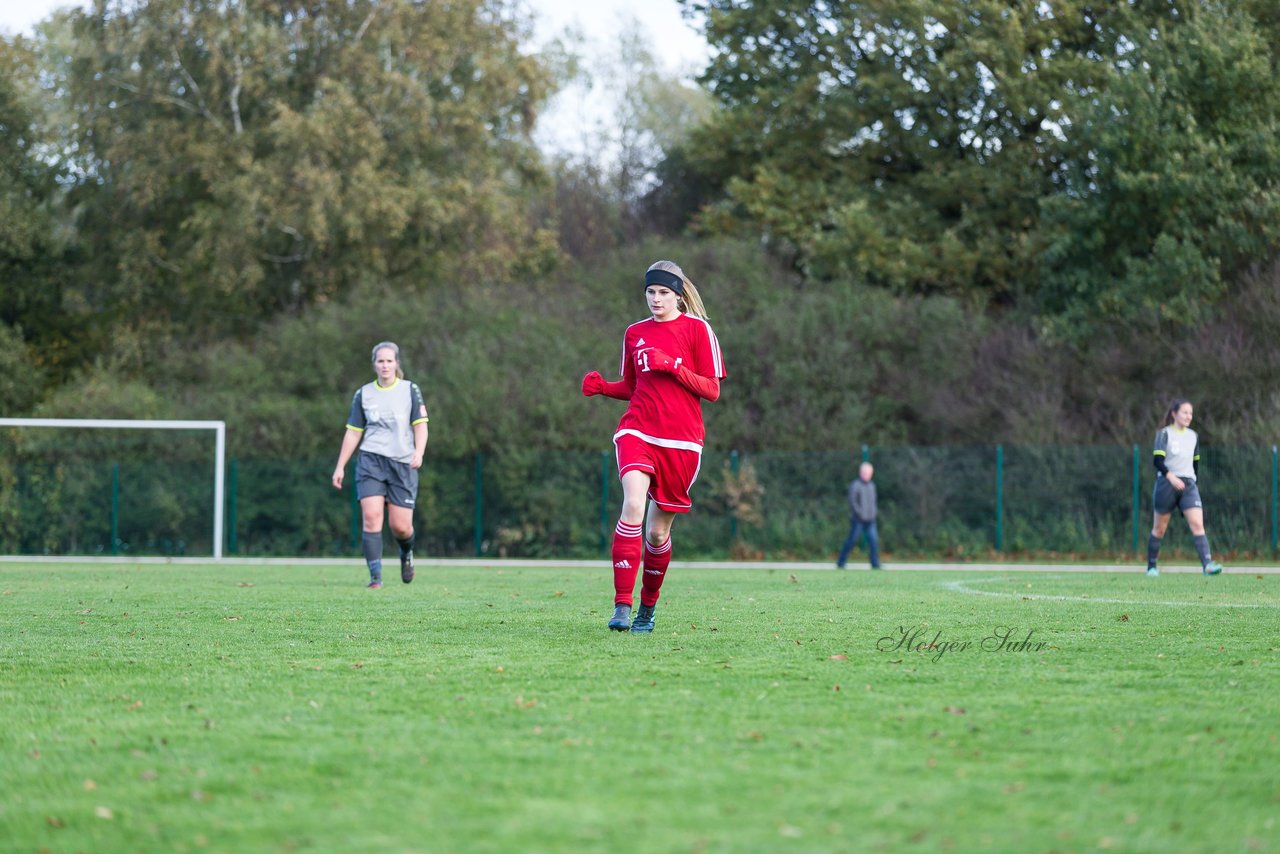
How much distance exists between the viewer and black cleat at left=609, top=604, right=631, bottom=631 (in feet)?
26.8

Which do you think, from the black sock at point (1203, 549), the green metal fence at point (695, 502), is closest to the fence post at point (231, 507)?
the green metal fence at point (695, 502)

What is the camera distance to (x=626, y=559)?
27.0ft

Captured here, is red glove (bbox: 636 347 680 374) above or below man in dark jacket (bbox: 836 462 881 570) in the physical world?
above

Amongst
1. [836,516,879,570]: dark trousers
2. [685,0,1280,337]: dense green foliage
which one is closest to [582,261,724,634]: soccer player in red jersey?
[836,516,879,570]: dark trousers

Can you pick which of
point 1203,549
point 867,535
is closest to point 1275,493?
point 867,535

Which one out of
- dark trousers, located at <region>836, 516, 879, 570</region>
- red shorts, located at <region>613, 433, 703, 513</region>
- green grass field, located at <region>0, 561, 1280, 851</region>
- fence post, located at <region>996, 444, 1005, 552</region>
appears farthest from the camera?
fence post, located at <region>996, 444, 1005, 552</region>

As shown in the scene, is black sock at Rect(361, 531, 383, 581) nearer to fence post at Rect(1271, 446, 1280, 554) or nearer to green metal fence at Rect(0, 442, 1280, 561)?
green metal fence at Rect(0, 442, 1280, 561)

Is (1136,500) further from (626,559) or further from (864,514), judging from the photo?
(626,559)

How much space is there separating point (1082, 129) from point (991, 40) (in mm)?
3303

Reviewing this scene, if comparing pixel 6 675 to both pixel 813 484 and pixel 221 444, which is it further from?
pixel 813 484

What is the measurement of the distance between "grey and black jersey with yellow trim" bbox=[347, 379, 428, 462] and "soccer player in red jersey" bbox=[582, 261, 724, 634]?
14.9 feet

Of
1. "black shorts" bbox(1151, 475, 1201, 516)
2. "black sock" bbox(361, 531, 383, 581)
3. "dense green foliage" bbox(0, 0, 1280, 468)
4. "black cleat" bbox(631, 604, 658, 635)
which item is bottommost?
"black cleat" bbox(631, 604, 658, 635)

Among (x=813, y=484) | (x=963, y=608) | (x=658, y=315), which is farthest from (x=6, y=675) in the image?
(x=813, y=484)

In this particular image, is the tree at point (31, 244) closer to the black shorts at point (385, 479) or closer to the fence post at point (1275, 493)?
the black shorts at point (385, 479)
